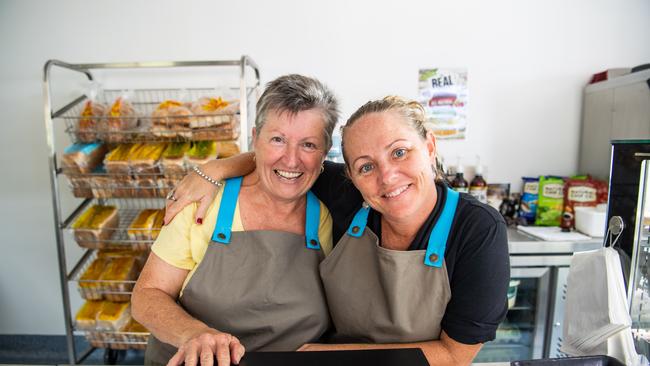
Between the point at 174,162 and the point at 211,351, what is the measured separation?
1444mm

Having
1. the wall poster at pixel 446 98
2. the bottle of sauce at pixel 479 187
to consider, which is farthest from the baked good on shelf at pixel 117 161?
the bottle of sauce at pixel 479 187

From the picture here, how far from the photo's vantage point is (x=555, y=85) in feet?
8.32

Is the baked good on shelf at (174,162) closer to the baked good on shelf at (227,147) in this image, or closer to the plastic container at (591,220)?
the baked good on shelf at (227,147)

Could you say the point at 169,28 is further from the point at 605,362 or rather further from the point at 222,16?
the point at 605,362

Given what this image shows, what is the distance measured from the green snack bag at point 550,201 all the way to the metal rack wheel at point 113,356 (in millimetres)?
2886

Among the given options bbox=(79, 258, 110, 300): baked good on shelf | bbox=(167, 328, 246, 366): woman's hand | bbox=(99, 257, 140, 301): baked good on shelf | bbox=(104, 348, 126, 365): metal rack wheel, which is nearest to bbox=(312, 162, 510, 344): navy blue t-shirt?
bbox=(167, 328, 246, 366): woman's hand

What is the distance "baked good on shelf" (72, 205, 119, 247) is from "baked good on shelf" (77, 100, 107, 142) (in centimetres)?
43

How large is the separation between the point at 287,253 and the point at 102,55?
211 centimetres

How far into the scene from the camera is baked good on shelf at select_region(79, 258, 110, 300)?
2.14 m

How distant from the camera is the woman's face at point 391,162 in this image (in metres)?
1.00

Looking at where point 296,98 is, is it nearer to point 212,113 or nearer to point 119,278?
point 212,113

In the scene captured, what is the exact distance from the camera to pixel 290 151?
3.79 feet

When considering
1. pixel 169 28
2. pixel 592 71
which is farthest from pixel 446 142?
pixel 169 28

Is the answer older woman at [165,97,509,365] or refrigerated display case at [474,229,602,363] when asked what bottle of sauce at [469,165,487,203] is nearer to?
refrigerated display case at [474,229,602,363]
